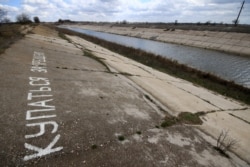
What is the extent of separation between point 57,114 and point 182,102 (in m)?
6.83

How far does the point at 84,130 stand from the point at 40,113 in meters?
1.77

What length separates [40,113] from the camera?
7355mm

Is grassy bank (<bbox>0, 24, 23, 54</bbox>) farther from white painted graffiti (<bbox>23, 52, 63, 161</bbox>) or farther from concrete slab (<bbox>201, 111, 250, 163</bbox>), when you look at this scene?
Result: concrete slab (<bbox>201, 111, 250, 163</bbox>)

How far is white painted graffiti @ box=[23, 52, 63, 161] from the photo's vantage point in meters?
5.55

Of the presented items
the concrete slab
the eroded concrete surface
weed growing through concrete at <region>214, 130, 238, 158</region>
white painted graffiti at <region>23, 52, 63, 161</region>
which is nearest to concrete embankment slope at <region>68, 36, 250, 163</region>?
the concrete slab

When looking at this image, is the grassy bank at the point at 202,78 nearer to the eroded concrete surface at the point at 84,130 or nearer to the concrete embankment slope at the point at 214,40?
the eroded concrete surface at the point at 84,130

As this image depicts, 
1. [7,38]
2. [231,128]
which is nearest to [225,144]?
[231,128]

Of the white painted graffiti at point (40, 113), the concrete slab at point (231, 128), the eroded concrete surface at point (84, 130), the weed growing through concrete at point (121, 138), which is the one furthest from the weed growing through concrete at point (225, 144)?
the white painted graffiti at point (40, 113)

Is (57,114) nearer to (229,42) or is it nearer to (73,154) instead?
(73,154)

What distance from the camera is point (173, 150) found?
22.0ft

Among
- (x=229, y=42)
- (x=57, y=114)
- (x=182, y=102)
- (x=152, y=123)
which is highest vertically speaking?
(x=57, y=114)

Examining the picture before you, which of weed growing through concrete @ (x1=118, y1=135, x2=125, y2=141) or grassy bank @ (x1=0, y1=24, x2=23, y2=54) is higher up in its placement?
weed growing through concrete @ (x1=118, y1=135, x2=125, y2=141)

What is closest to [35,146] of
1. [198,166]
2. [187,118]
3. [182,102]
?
[198,166]

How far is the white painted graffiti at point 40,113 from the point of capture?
18.2 ft
